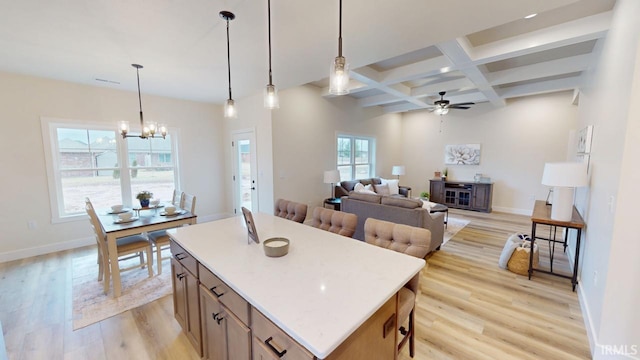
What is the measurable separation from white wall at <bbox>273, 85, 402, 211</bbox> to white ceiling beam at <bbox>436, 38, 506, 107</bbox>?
8.96 feet

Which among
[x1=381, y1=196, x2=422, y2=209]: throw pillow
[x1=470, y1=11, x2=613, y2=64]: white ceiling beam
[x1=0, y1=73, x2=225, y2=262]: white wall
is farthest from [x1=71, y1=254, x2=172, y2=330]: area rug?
[x1=470, y1=11, x2=613, y2=64]: white ceiling beam

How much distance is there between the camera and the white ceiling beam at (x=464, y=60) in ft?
9.76

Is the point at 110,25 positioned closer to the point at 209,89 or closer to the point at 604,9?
the point at 209,89

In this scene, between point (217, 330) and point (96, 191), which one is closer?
point (217, 330)

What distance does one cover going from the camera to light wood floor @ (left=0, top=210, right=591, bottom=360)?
1939 mm

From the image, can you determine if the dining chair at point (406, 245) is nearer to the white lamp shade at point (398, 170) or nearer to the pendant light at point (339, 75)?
the pendant light at point (339, 75)

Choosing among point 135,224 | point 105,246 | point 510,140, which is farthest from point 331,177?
point 510,140

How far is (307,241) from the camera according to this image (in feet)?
6.15

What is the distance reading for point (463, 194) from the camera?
6625 mm

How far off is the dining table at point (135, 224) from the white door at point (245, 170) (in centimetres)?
186

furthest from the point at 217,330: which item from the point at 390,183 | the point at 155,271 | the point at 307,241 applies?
the point at 390,183

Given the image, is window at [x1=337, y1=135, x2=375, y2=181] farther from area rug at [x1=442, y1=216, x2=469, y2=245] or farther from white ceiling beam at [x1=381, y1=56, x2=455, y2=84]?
area rug at [x1=442, y1=216, x2=469, y2=245]

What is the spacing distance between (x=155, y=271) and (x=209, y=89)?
301cm

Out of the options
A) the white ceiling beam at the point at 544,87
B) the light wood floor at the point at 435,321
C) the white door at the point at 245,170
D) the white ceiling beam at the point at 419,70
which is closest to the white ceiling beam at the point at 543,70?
the white ceiling beam at the point at 544,87
